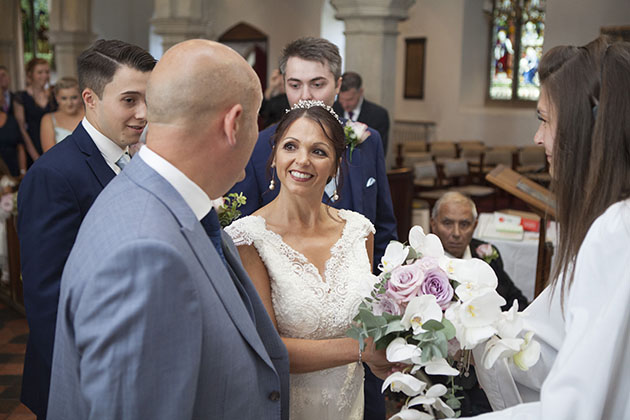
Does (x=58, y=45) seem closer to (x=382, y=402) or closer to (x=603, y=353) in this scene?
(x=382, y=402)

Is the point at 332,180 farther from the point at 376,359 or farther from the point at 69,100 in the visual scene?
the point at 69,100

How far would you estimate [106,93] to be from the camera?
2.28 meters

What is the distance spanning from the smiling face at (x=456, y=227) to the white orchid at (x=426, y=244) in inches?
101

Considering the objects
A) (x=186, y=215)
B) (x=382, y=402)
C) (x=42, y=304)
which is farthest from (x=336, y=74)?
(x=186, y=215)

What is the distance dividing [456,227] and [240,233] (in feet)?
8.45

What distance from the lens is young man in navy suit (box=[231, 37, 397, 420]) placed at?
297cm

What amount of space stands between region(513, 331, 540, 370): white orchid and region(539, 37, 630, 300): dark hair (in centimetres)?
16

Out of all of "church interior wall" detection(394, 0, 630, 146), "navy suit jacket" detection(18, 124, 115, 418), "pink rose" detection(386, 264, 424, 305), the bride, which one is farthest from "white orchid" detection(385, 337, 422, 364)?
"church interior wall" detection(394, 0, 630, 146)

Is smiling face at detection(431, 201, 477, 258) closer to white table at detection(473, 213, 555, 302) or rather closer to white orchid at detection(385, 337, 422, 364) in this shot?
white table at detection(473, 213, 555, 302)

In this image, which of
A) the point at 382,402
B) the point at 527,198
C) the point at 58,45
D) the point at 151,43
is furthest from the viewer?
the point at 151,43

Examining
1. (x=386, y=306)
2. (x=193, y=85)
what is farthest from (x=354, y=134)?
(x=193, y=85)

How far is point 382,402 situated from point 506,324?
3.70 ft

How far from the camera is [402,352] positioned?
168cm

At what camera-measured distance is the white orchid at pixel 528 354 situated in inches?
64.1
